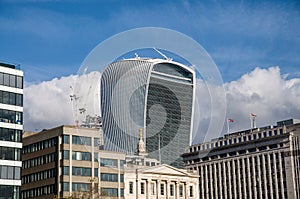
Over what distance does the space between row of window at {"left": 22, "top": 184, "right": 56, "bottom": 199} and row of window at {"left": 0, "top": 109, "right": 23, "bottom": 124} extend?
71.3ft

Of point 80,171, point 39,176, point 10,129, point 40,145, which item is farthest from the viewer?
point 40,145

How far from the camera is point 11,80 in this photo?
3684 inches

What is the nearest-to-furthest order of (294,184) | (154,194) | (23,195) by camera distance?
(23,195) < (154,194) < (294,184)

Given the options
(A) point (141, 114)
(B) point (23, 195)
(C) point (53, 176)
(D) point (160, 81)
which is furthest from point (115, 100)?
(B) point (23, 195)

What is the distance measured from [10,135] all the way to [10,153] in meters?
3.22

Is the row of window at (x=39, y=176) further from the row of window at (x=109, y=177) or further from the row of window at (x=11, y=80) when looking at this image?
the row of window at (x=11, y=80)

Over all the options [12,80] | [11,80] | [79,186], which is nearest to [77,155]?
[79,186]

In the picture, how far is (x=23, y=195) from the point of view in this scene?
11769cm

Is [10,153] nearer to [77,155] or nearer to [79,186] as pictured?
[77,155]

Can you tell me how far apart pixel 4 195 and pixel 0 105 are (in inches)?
614

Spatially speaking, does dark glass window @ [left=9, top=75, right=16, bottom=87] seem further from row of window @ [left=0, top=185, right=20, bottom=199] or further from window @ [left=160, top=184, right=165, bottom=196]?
window @ [left=160, top=184, right=165, bottom=196]

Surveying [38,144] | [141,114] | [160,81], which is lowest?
[141,114]

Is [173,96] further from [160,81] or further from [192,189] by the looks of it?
[192,189]

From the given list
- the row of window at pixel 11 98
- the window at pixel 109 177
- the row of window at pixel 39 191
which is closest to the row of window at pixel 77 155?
the window at pixel 109 177
